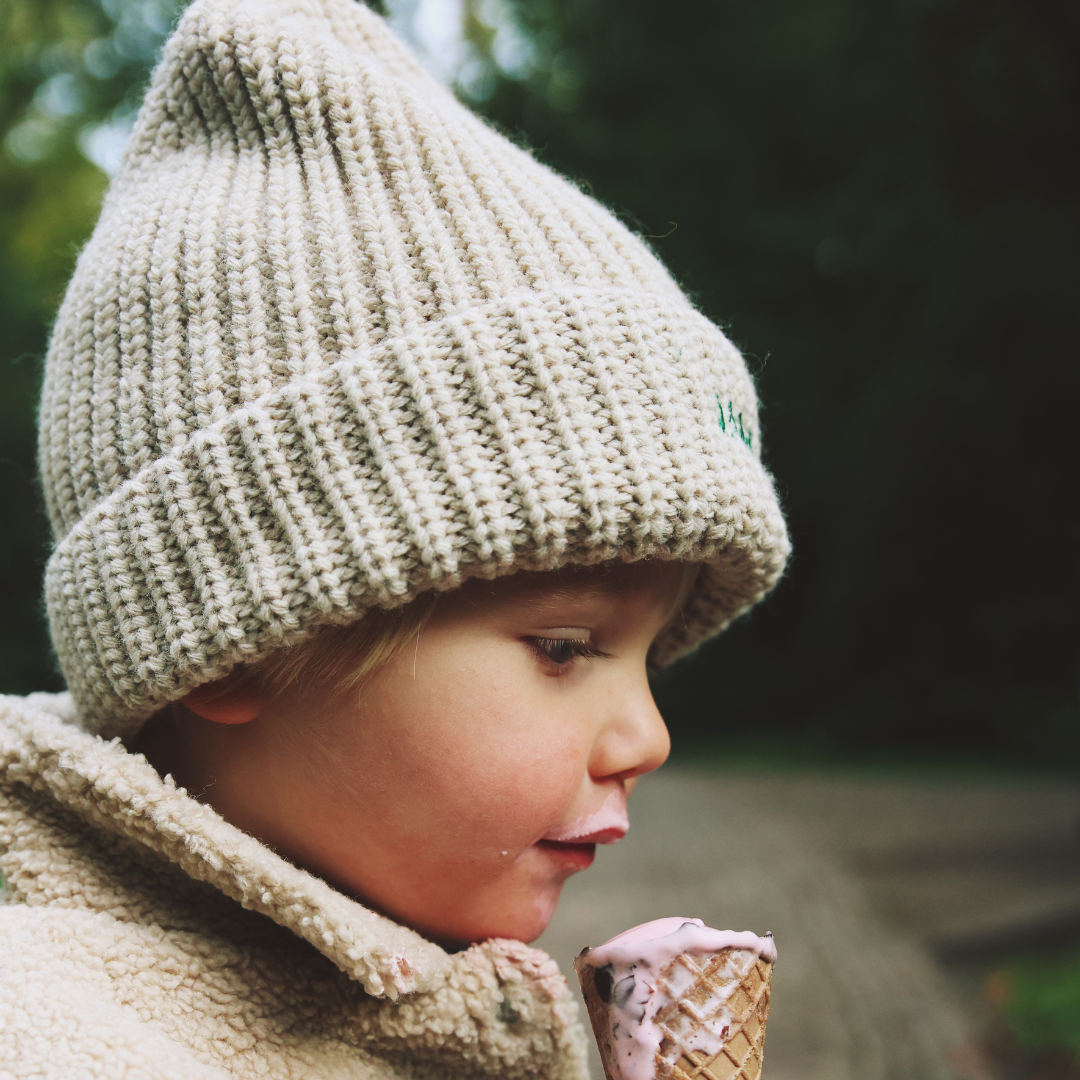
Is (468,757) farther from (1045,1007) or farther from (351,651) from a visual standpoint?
(1045,1007)

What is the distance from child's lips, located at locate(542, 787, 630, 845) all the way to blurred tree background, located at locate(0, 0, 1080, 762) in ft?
24.0

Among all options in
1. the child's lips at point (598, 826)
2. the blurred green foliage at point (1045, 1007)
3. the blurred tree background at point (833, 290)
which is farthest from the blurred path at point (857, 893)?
the child's lips at point (598, 826)

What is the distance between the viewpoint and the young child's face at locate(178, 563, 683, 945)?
1.42 m

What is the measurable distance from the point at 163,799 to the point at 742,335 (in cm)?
1083

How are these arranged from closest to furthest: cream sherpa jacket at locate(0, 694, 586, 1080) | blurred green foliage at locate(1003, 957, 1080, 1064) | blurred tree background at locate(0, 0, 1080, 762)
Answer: cream sherpa jacket at locate(0, 694, 586, 1080) → blurred green foliage at locate(1003, 957, 1080, 1064) → blurred tree background at locate(0, 0, 1080, 762)

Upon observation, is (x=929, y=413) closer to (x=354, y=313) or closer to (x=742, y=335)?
(x=742, y=335)

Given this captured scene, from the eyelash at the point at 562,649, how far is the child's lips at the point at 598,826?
23cm

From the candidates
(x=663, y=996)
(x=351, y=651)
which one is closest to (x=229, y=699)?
(x=351, y=651)

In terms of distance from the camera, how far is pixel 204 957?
139 centimetres

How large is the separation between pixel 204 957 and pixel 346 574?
55 centimetres

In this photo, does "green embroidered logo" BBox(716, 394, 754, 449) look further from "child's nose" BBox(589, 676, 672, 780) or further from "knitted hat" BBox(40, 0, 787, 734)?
"child's nose" BBox(589, 676, 672, 780)

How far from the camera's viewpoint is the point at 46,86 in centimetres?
1312

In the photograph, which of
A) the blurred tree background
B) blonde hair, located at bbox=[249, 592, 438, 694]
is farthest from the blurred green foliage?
the blurred tree background

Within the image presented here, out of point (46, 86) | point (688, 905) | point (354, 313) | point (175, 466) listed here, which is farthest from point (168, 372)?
point (46, 86)
